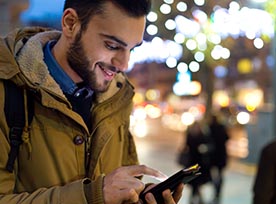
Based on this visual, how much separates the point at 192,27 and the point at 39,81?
657cm

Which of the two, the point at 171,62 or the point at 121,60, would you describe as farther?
the point at 171,62

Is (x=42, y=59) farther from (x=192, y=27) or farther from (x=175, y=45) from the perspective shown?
(x=175, y=45)

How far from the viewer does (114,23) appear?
137 cm

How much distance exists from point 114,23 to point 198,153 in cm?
→ 547

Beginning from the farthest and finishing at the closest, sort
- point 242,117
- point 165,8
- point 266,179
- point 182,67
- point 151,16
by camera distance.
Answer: point 242,117 < point 182,67 < point 165,8 < point 266,179 < point 151,16

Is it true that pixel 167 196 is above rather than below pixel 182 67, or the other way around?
above

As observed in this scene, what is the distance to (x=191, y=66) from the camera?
9.16 metres

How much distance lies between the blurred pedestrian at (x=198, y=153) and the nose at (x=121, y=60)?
5.29 meters

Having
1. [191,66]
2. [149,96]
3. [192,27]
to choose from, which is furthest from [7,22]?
[149,96]

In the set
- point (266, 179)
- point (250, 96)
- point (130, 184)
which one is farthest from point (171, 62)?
point (250, 96)

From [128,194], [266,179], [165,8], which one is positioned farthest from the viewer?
[165,8]

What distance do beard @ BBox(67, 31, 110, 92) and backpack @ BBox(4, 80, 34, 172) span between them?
189 millimetres

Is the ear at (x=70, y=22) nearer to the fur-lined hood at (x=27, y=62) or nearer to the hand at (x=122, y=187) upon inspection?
the fur-lined hood at (x=27, y=62)

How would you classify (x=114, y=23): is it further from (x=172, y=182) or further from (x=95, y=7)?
(x=172, y=182)
